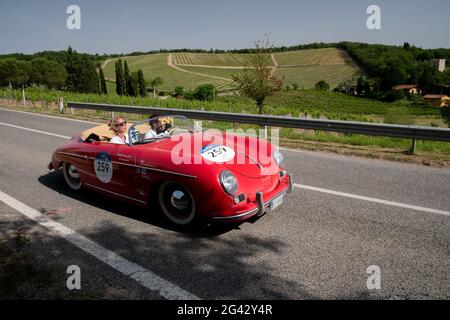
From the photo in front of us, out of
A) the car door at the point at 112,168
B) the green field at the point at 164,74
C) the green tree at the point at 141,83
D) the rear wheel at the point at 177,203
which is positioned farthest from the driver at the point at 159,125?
the green field at the point at 164,74

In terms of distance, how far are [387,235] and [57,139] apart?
10.2 m

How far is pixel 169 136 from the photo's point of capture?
5.12 m

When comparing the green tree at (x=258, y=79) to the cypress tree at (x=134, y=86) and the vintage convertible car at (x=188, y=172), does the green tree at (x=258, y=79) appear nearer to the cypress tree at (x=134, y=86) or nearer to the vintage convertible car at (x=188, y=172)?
the vintage convertible car at (x=188, y=172)

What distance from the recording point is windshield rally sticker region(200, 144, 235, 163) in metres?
4.37

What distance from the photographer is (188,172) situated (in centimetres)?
413

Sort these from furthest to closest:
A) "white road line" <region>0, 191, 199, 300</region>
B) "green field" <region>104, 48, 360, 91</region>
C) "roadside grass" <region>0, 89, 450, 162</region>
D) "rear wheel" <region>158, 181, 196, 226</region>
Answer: "green field" <region>104, 48, 360, 91</region> < "roadside grass" <region>0, 89, 450, 162</region> < "rear wheel" <region>158, 181, 196, 226</region> < "white road line" <region>0, 191, 199, 300</region>

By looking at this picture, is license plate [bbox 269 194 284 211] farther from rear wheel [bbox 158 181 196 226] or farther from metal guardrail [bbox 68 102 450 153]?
metal guardrail [bbox 68 102 450 153]

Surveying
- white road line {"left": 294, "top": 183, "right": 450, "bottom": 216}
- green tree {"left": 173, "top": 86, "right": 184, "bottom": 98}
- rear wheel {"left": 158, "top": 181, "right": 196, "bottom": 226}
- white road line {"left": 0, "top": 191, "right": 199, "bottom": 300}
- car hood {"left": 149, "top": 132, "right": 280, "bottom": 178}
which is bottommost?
white road line {"left": 0, "top": 191, "right": 199, "bottom": 300}

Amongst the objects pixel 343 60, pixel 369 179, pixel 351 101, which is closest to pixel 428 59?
pixel 343 60

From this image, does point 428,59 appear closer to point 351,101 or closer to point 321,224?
point 351,101

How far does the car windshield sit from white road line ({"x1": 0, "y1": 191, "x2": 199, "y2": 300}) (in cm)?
153

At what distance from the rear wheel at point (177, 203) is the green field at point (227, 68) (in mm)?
83660

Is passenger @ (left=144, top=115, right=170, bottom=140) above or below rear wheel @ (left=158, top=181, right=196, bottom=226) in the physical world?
above

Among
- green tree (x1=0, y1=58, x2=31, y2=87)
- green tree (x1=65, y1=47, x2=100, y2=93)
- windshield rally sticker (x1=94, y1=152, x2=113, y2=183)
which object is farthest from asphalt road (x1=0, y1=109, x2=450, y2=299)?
Result: green tree (x1=0, y1=58, x2=31, y2=87)
